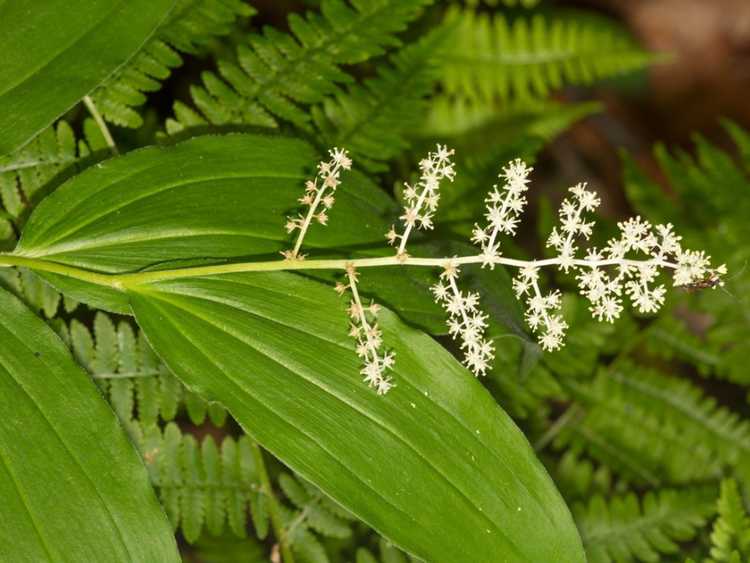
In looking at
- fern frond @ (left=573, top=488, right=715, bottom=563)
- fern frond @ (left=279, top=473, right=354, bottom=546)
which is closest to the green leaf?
fern frond @ (left=279, top=473, right=354, bottom=546)

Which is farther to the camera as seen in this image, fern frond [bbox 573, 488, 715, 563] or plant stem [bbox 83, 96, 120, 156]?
fern frond [bbox 573, 488, 715, 563]

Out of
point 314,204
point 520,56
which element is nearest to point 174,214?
point 314,204

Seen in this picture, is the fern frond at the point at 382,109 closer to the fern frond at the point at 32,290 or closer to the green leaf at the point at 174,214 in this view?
the green leaf at the point at 174,214

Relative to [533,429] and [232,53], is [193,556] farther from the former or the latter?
[232,53]

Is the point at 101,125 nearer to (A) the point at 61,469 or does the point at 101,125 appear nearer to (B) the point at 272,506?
(A) the point at 61,469

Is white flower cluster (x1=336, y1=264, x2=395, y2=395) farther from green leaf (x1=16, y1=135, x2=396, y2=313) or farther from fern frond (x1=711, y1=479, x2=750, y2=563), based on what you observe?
fern frond (x1=711, y1=479, x2=750, y2=563)

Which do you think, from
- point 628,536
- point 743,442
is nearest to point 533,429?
point 628,536
